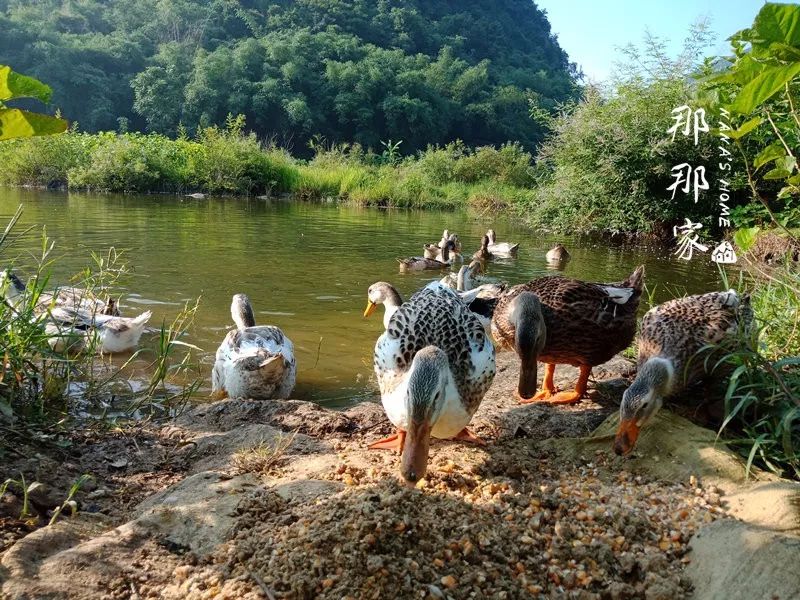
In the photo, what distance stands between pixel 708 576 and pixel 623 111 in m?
17.8

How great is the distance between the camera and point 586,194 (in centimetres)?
1962

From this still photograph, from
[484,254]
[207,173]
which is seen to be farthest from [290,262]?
[207,173]

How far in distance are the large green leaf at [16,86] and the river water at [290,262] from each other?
2117 millimetres

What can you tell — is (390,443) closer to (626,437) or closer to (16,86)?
(626,437)

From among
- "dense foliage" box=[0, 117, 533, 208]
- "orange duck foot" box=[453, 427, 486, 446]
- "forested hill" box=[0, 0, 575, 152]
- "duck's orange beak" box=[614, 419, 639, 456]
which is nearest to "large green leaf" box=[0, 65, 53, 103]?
"orange duck foot" box=[453, 427, 486, 446]

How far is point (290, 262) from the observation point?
1207 cm

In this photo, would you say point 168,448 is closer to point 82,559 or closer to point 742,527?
point 82,559

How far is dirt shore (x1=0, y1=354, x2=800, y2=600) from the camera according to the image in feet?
6.93

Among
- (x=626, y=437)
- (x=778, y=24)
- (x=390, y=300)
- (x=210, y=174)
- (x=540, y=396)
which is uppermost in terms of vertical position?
(x=210, y=174)

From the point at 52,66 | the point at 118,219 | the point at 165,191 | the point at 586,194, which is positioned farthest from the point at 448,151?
the point at 52,66

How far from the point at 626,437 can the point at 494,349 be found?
105 cm

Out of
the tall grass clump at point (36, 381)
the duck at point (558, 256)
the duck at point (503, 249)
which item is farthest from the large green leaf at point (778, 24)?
the duck at point (503, 249)

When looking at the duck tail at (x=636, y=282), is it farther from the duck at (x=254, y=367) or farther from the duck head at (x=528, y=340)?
the duck at (x=254, y=367)

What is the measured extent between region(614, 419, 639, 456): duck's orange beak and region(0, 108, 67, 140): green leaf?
106 inches
